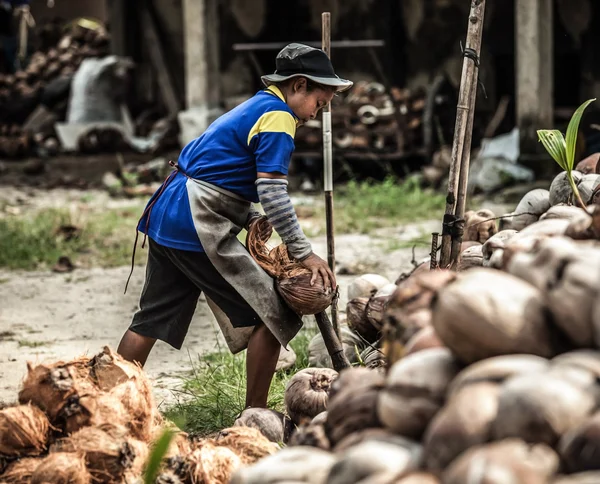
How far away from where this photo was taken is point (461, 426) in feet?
6.18

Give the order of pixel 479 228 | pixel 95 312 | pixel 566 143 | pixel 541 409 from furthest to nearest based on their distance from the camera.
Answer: pixel 95 312
pixel 479 228
pixel 566 143
pixel 541 409

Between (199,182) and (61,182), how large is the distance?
29.6ft

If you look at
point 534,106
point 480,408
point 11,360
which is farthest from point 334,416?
point 534,106

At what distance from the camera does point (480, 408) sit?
1899mm

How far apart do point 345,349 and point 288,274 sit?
2.74 ft

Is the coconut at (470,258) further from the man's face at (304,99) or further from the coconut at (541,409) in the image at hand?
the coconut at (541,409)

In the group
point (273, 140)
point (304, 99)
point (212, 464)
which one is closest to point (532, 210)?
point (304, 99)

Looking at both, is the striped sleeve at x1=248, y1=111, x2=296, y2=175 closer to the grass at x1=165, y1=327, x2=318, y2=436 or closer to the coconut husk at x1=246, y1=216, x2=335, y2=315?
the coconut husk at x1=246, y1=216, x2=335, y2=315

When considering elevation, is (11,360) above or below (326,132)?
below

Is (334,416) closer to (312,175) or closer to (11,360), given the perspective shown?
(11,360)

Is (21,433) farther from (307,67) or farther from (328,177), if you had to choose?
(328,177)

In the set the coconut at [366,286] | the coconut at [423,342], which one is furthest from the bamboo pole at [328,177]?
the coconut at [423,342]

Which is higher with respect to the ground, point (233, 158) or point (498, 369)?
point (233, 158)

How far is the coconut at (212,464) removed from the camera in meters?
2.78
